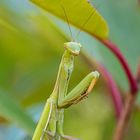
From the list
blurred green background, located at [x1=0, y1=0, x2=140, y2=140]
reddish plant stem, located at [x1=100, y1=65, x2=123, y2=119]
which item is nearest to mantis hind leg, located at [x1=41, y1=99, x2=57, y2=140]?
reddish plant stem, located at [x1=100, y1=65, x2=123, y2=119]

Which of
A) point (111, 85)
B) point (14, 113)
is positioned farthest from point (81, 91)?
point (111, 85)

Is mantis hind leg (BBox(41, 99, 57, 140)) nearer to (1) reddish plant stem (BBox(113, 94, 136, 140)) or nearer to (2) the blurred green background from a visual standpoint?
(1) reddish plant stem (BBox(113, 94, 136, 140))

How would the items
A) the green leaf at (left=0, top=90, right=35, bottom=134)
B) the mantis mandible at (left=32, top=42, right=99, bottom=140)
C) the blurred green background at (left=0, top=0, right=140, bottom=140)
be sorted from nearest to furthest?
the mantis mandible at (left=32, top=42, right=99, bottom=140) < the green leaf at (left=0, top=90, right=35, bottom=134) < the blurred green background at (left=0, top=0, right=140, bottom=140)

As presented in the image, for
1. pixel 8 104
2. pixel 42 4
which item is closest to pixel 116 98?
pixel 8 104

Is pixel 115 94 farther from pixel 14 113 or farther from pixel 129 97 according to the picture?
pixel 14 113

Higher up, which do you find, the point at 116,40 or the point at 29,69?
the point at 116,40

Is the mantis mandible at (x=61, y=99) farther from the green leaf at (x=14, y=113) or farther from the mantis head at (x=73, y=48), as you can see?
the green leaf at (x=14, y=113)

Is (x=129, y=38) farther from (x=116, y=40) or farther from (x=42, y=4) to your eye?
(x=42, y=4)
